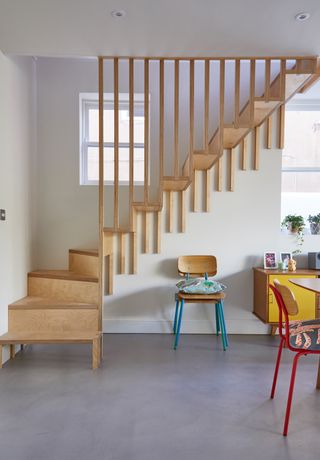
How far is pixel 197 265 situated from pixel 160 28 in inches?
86.8

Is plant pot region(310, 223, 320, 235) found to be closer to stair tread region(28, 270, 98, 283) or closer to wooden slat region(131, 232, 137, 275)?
wooden slat region(131, 232, 137, 275)

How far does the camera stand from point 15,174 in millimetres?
3547

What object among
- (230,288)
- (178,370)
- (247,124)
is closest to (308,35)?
(247,124)

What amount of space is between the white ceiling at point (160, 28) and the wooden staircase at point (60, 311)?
75.1 inches

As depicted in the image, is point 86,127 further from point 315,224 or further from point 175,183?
point 315,224

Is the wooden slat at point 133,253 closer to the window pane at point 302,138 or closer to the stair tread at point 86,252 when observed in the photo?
the stair tread at point 86,252

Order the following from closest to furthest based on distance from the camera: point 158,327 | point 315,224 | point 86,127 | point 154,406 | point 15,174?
point 154,406 → point 15,174 → point 158,327 → point 315,224 → point 86,127

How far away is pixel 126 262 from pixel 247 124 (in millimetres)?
1832

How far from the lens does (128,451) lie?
6.24 feet

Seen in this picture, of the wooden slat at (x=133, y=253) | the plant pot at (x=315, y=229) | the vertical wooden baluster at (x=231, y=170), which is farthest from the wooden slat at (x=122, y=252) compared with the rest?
the plant pot at (x=315, y=229)

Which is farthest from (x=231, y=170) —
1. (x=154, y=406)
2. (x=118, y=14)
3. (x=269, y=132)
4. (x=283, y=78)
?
(x=154, y=406)

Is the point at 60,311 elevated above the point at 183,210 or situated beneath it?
situated beneath

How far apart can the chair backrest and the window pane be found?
62.6 inches

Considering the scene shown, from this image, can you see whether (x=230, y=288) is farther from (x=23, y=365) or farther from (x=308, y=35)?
(x=308, y=35)
